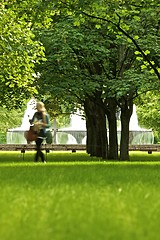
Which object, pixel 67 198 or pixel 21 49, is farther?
pixel 21 49

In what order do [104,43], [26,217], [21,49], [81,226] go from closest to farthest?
[81,226] → [26,217] → [21,49] → [104,43]

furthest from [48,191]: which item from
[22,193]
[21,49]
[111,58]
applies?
[111,58]

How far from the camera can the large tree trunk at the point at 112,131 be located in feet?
107

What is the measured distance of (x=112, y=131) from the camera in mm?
33219

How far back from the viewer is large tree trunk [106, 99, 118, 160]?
32688 millimetres

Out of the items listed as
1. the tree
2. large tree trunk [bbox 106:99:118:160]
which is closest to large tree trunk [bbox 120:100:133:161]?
large tree trunk [bbox 106:99:118:160]

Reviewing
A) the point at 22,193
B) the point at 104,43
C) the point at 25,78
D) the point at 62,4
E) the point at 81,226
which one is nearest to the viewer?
the point at 81,226

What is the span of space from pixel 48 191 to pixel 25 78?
1781cm


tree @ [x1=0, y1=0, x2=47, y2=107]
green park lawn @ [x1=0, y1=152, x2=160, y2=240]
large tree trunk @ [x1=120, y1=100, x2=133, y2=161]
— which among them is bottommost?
green park lawn @ [x1=0, y1=152, x2=160, y2=240]

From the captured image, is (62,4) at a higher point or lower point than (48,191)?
higher

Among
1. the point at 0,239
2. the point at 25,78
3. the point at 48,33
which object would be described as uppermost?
the point at 48,33

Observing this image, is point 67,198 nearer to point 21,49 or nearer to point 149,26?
point 21,49

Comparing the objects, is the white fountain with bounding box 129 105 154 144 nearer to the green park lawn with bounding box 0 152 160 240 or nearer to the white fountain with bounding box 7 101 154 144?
the white fountain with bounding box 7 101 154 144

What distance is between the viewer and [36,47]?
2714 centimetres
